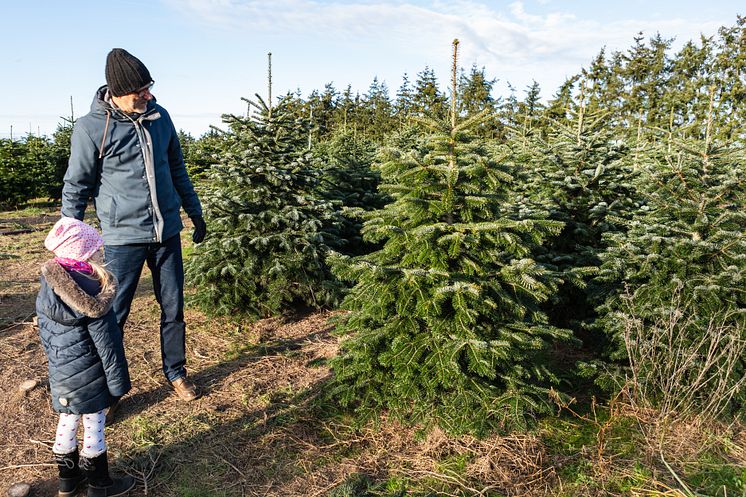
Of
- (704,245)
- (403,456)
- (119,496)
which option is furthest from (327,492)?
(704,245)

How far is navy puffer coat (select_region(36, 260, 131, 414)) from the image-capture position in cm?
241

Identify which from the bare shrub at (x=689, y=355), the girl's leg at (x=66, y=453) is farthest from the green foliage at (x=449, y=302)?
the girl's leg at (x=66, y=453)

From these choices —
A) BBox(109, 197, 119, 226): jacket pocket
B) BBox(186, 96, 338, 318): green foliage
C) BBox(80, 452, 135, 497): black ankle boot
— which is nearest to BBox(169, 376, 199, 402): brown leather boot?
BBox(80, 452, 135, 497): black ankle boot

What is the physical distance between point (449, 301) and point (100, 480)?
7.65 ft

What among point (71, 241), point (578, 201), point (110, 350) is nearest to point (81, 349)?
point (110, 350)

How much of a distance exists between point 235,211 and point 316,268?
42.7 inches

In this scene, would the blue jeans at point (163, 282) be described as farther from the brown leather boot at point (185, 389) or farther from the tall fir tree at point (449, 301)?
the tall fir tree at point (449, 301)

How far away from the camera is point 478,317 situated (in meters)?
3.29

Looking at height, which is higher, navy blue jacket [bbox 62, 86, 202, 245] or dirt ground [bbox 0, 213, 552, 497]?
navy blue jacket [bbox 62, 86, 202, 245]

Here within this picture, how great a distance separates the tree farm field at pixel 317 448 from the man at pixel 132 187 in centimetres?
44

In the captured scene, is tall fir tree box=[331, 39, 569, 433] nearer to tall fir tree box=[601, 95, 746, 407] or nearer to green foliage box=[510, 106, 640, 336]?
tall fir tree box=[601, 95, 746, 407]

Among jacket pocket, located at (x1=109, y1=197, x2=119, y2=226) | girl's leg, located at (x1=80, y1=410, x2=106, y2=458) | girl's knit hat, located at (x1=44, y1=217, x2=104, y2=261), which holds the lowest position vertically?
girl's leg, located at (x1=80, y1=410, x2=106, y2=458)

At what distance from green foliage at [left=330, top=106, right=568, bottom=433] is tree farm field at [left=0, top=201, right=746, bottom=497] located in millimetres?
235

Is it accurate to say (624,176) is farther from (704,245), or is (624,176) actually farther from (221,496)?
(221,496)
